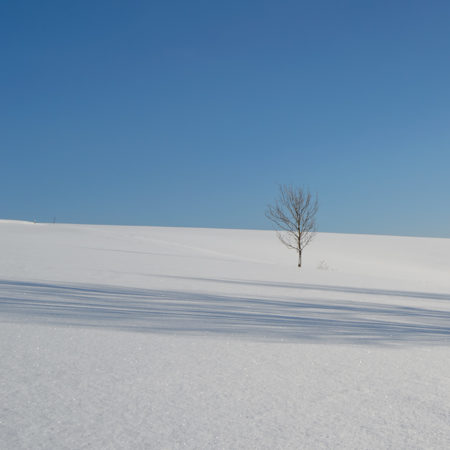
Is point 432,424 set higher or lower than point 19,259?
lower

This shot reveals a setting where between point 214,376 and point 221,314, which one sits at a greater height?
point 221,314

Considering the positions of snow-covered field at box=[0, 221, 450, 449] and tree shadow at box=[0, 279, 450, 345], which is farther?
tree shadow at box=[0, 279, 450, 345]

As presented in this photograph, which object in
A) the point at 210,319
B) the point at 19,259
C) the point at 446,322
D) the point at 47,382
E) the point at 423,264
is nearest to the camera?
the point at 47,382

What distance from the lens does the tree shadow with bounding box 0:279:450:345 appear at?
401 cm

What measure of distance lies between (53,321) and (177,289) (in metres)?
3.26

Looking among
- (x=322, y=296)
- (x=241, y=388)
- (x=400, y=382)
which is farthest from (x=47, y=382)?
(x=322, y=296)

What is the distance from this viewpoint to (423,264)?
31.5 metres

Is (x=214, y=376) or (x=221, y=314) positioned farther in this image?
(x=221, y=314)

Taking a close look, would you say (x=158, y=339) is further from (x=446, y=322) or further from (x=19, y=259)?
(x=19, y=259)

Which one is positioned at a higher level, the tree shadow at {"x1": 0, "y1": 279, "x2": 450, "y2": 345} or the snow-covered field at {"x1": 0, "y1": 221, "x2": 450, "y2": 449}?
the tree shadow at {"x1": 0, "y1": 279, "x2": 450, "y2": 345}

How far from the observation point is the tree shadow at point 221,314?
4.01 meters

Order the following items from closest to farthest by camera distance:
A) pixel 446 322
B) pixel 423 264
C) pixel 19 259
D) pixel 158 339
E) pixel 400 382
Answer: pixel 400 382 < pixel 158 339 < pixel 446 322 < pixel 19 259 < pixel 423 264

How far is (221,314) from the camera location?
4.92m

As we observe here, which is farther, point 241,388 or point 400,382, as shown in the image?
point 400,382
